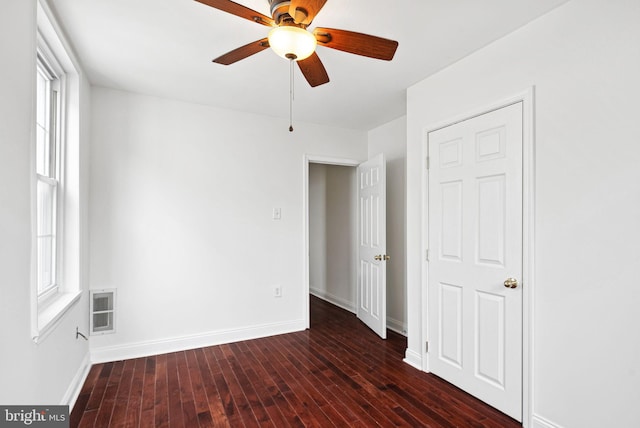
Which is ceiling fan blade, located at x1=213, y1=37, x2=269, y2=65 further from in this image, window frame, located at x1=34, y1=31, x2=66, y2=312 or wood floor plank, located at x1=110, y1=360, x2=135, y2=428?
wood floor plank, located at x1=110, y1=360, x2=135, y2=428

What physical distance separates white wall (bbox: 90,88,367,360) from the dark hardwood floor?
0.34 meters

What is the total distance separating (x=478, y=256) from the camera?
2.31 meters

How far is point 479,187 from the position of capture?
2314 millimetres

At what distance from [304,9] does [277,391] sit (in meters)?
2.50

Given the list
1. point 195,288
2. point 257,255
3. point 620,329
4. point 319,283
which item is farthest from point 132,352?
point 620,329

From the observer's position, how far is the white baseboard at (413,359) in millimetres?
2797

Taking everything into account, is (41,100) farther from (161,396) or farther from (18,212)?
(161,396)

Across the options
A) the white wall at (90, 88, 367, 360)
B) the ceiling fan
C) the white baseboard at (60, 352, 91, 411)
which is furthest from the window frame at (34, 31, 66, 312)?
the ceiling fan

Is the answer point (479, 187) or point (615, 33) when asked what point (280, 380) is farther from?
point (615, 33)

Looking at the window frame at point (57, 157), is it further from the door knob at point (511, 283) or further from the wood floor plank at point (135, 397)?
the door knob at point (511, 283)

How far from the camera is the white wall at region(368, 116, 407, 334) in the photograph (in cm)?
371

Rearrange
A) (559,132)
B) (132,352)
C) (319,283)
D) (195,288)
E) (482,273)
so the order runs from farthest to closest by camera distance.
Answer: (319,283), (195,288), (132,352), (482,273), (559,132)

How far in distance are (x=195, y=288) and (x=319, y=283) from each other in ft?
8.28

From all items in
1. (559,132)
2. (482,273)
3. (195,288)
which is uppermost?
(559,132)
